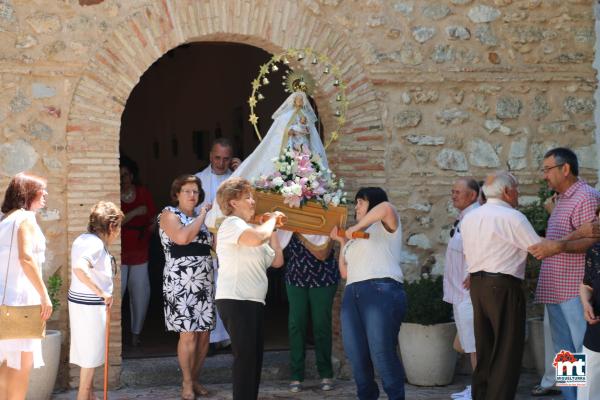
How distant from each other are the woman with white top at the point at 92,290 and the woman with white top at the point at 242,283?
36.4 inches

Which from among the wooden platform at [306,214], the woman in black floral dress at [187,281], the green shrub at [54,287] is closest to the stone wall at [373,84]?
the green shrub at [54,287]

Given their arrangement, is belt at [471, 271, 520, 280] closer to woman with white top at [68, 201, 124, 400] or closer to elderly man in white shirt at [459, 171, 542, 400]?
elderly man in white shirt at [459, 171, 542, 400]

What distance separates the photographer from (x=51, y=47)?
7672 mm

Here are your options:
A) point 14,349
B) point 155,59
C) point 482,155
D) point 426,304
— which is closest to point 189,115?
point 155,59

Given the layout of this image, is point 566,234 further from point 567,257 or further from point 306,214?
point 306,214

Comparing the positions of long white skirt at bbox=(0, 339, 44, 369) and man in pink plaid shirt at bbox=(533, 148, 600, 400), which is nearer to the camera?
long white skirt at bbox=(0, 339, 44, 369)

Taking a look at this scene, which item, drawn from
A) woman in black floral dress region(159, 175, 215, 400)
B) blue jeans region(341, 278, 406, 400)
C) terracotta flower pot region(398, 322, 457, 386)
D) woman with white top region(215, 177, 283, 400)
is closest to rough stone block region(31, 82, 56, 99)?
woman in black floral dress region(159, 175, 215, 400)

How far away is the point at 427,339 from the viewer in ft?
26.0

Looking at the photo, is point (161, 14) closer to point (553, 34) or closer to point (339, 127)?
point (339, 127)

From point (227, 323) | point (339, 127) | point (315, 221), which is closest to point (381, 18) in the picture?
point (339, 127)

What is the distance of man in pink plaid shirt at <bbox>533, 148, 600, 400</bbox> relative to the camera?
677cm

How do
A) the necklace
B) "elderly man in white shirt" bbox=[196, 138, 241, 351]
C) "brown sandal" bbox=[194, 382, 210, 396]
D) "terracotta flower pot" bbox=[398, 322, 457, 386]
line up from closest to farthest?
"brown sandal" bbox=[194, 382, 210, 396], "terracotta flower pot" bbox=[398, 322, 457, 386], "elderly man in white shirt" bbox=[196, 138, 241, 351], the necklace

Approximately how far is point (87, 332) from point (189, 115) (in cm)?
806

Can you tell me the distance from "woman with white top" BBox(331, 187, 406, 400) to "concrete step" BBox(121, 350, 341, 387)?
166 cm
